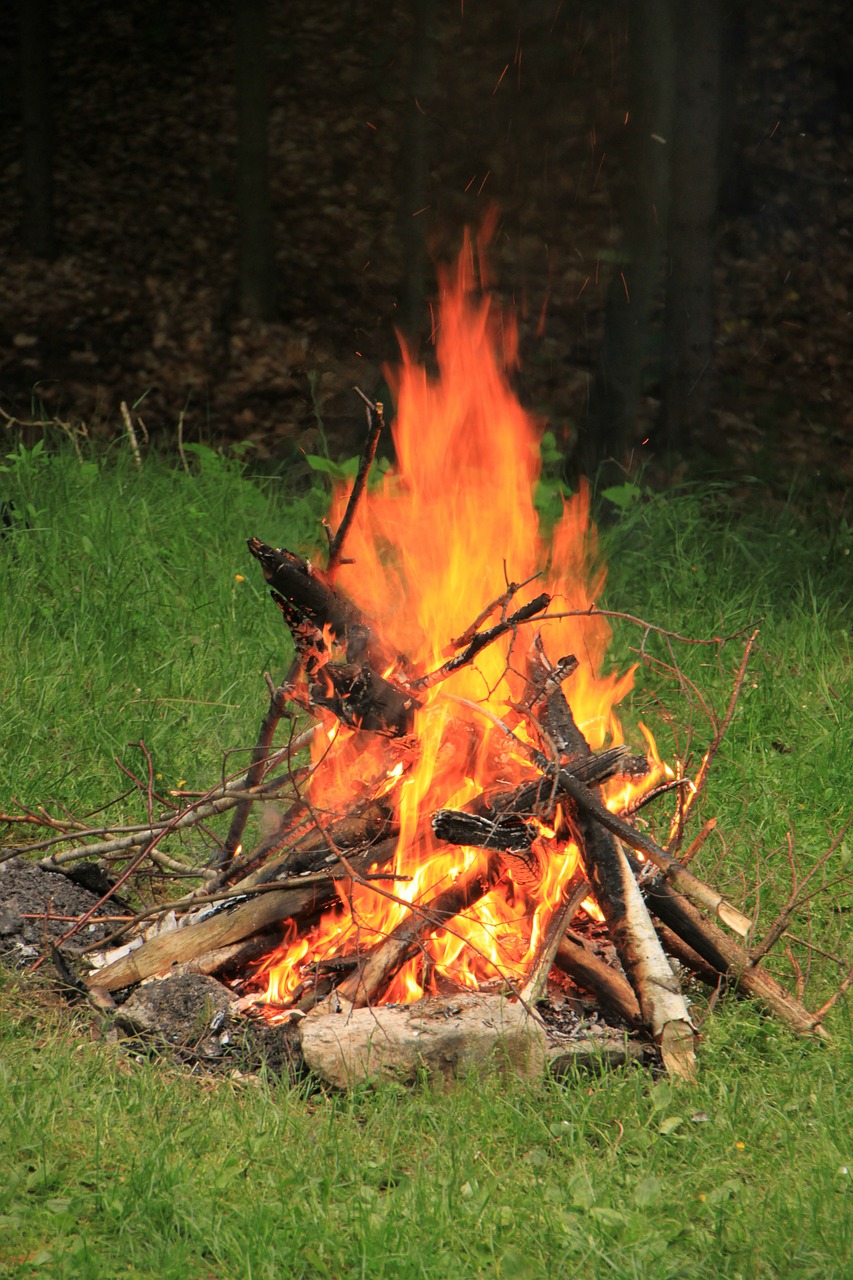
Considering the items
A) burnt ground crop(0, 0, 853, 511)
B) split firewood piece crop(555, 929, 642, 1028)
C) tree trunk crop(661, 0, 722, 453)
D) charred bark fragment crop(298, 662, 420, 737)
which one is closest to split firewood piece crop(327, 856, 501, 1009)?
split firewood piece crop(555, 929, 642, 1028)

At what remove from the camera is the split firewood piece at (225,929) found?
376cm

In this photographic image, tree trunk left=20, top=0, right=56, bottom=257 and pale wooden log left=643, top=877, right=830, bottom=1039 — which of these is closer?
pale wooden log left=643, top=877, right=830, bottom=1039

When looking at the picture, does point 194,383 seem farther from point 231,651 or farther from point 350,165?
point 231,651

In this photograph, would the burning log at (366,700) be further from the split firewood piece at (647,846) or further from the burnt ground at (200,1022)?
the burnt ground at (200,1022)

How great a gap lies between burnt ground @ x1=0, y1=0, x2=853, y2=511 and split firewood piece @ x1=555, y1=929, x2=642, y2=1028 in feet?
20.3

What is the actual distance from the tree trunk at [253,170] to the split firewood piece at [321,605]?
25.4 feet

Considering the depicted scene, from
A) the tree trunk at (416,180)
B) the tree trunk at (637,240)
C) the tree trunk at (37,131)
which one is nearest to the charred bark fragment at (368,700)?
the tree trunk at (637,240)

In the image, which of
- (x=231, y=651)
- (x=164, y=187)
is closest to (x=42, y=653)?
(x=231, y=651)

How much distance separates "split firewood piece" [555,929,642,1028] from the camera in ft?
11.7

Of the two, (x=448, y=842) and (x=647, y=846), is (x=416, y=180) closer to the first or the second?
(x=448, y=842)

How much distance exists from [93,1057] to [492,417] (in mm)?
2312

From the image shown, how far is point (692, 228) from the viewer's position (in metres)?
8.76

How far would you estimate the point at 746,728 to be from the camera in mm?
5691

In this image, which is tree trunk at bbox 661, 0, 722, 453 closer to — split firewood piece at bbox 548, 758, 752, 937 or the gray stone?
split firewood piece at bbox 548, 758, 752, 937
